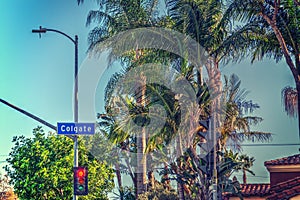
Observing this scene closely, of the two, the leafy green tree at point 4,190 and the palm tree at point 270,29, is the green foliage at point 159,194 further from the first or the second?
the leafy green tree at point 4,190

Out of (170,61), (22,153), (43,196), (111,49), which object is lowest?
(43,196)

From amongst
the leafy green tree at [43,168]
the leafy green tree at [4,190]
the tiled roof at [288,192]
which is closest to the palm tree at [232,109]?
the tiled roof at [288,192]

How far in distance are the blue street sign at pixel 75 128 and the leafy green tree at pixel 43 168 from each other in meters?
11.1

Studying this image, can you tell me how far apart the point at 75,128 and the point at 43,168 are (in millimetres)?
11586

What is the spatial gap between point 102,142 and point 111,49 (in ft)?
47.5

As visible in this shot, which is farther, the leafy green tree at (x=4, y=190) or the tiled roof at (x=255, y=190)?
the leafy green tree at (x=4, y=190)

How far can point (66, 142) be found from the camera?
3834 cm

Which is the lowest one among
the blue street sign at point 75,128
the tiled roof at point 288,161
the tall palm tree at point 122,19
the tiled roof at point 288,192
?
the tiled roof at point 288,192

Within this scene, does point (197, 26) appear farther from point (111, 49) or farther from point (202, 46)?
point (111, 49)

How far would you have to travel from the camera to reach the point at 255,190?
33438mm

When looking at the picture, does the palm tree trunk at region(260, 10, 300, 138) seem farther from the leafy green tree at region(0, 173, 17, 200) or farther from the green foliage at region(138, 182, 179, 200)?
the leafy green tree at region(0, 173, 17, 200)

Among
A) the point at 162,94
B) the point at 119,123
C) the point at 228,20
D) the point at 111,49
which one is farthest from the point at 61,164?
the point at 228,20

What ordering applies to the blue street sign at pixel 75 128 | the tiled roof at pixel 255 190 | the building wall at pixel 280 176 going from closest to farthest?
the blue street sign at pixel 75 128 < the building wall at pixel 280 176 < the tiled roof at pixel 255 190

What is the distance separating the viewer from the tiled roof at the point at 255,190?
3266 cm
